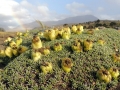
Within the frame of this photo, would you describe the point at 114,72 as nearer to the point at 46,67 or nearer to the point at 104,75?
the point at 104,75

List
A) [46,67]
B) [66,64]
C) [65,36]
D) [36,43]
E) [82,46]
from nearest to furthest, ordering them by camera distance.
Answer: [46,67]
[66,64]
[82,46]
[36,43]
[65,36]

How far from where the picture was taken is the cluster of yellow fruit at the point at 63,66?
9547mm

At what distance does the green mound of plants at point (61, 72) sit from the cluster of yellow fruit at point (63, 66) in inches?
4.7

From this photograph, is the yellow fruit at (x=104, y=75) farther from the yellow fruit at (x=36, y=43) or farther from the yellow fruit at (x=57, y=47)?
the yellow fruit at (x=36, y=43)

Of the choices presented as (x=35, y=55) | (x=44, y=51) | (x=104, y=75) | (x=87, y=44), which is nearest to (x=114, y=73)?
(x=104, y=75)

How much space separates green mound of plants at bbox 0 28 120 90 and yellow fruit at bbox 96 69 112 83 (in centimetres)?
11

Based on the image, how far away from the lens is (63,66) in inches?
382

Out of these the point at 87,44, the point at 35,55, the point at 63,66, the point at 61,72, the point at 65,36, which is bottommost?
the point at 61,72

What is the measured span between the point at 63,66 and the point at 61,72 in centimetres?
23

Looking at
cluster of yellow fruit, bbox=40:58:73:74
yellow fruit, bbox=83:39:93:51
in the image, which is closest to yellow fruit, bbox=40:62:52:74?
cluster of yellow fruit, bbox=40:58:73:74

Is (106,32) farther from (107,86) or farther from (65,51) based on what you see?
(107,86)

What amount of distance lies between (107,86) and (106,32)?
5667 mm

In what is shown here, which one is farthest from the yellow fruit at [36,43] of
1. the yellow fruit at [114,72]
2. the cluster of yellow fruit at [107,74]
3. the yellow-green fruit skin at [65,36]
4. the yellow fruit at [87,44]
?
the yellow fruit at [114,72]

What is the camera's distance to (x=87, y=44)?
1055 centimetres
